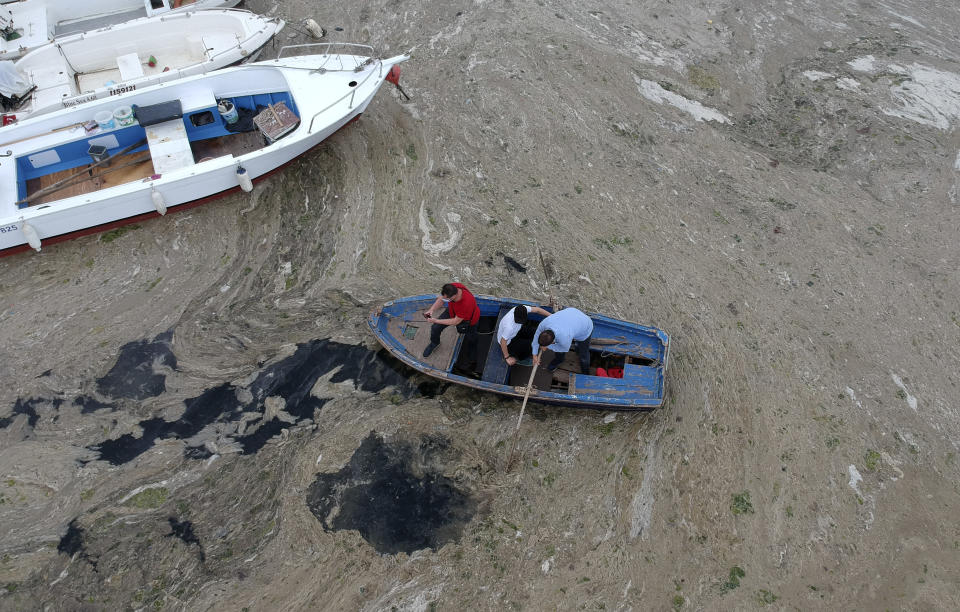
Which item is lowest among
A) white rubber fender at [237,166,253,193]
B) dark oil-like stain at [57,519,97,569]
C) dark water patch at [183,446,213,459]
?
dark oil-like stain at [57,519,97,569]

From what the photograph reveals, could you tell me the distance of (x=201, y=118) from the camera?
10.4 meters

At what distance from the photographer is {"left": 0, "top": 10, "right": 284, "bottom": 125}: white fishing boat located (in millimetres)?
10281

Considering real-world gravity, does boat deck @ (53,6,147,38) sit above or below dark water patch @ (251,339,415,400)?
above

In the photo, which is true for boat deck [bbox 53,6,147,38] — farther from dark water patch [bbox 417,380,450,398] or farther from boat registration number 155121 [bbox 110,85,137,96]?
dark water patch [bbox 417,380,450,398]

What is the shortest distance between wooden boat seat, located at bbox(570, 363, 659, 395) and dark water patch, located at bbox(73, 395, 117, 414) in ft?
23.0

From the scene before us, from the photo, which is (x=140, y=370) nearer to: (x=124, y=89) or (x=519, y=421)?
(x=124, y=89)

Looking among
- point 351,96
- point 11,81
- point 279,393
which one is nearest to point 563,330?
point 279,393

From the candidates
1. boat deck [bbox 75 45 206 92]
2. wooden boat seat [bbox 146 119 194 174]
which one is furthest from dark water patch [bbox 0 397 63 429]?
boat deck [bbox 75 45 206 92]

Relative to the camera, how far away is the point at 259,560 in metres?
7.27

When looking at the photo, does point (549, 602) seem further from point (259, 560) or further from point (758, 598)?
point (259, 560)

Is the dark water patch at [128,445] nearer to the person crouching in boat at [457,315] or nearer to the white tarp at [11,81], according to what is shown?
the person crouching in boat at [457,315]

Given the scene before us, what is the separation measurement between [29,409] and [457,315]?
21.7ft

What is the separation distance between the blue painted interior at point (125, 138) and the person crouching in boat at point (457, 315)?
17.7ft

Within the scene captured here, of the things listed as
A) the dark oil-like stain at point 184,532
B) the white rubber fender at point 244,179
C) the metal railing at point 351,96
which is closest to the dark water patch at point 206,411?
the dark oil-like stain at point 184,532
